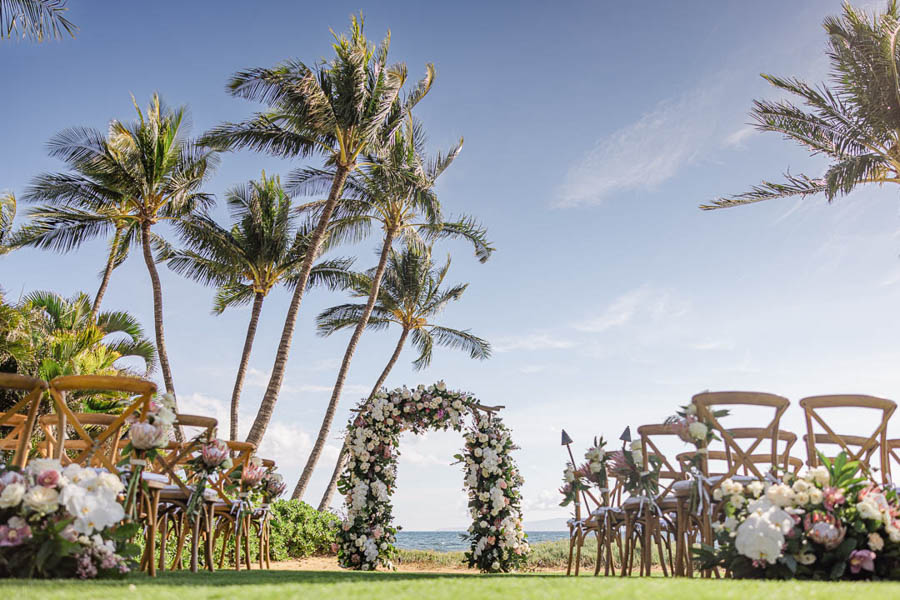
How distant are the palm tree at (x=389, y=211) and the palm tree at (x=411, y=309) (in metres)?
2.40

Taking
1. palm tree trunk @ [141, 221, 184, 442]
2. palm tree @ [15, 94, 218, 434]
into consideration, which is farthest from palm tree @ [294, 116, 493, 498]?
palm tree trunk @ [141, 221, 184, 442]

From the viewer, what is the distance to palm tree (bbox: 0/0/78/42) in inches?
322

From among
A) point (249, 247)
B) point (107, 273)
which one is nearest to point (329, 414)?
point (249, 247)

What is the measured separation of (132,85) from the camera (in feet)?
56.1

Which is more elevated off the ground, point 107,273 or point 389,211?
point 389,211

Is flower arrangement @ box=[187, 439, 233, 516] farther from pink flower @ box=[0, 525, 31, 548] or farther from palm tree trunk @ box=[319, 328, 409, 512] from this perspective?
palm tree trunk @ box=[319, 328, 409, 512]

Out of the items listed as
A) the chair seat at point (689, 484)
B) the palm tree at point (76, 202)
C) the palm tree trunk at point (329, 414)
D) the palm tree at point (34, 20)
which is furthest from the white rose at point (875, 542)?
the palm tree at point (76, 202)

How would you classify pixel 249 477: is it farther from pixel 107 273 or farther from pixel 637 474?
pixel 107 273

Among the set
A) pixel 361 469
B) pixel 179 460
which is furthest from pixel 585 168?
pixel 179 460

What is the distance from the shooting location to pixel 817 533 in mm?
3705

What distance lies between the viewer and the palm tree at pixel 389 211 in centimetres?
1523

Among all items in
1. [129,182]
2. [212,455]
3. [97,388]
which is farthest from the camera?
[129,182]

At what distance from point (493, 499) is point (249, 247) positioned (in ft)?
36.9

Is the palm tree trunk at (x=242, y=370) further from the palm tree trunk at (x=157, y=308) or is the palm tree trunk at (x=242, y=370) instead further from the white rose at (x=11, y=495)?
the white rose at (x=11, y=495)
